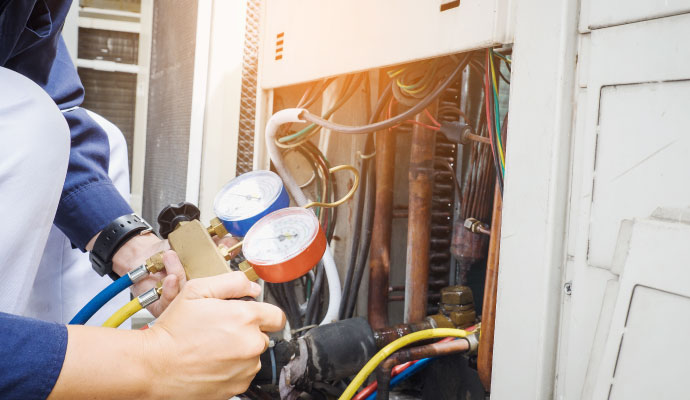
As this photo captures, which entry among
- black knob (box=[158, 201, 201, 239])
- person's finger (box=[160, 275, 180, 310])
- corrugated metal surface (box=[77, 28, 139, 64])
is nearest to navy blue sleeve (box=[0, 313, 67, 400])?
person's finger (box=[160, 275, 180, 310])

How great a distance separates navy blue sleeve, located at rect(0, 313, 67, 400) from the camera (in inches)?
20.0

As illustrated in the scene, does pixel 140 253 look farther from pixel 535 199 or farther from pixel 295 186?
pixel 535 199

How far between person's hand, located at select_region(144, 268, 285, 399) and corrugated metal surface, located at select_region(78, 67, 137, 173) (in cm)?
218

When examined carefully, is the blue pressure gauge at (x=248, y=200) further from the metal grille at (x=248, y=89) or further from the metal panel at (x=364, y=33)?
the metal grille at (x=248, y=89)

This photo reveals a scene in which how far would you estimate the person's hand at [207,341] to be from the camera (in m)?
0.58

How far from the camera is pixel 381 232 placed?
1.36 m

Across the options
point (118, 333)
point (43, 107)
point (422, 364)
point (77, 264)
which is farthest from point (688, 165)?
point (77, 264)

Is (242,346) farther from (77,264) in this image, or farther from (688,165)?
(77,264)

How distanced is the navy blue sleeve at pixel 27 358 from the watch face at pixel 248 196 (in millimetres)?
423

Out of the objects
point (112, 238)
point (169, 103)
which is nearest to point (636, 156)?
point (112, 238)

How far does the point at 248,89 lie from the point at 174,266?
802 mm

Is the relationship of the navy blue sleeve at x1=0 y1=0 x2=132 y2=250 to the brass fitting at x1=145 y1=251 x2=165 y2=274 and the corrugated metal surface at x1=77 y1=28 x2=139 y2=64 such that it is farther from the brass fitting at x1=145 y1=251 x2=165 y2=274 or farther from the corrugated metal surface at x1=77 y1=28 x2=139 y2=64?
the corrugated metal surface at x1=77 y1=28 x2=139 y2=64

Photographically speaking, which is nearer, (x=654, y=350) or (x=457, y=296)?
(x=654, y=350)

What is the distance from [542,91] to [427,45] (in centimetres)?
26
